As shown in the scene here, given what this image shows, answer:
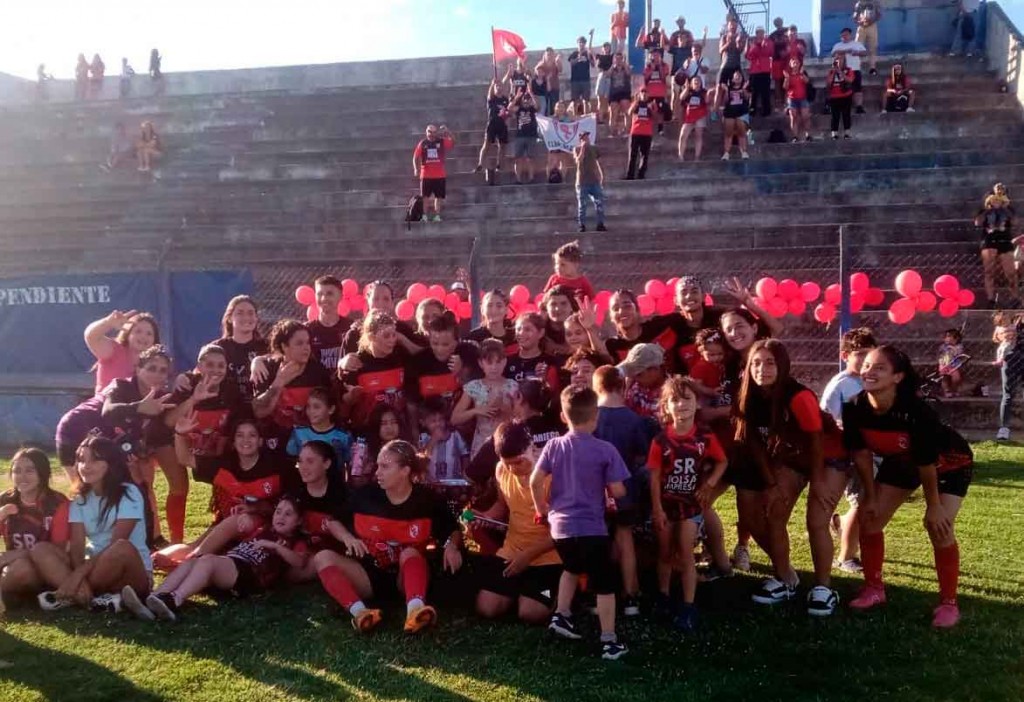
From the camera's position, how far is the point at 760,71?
16.8 meters

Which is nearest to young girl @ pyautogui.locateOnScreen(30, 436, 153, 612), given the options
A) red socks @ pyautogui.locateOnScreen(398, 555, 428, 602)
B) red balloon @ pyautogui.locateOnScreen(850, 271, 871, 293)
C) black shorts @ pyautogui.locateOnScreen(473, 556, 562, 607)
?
red socks @ pyautogui.locateOnScreen(398, 555, 428, 602)

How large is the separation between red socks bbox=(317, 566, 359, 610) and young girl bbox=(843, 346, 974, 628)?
9.59 ft

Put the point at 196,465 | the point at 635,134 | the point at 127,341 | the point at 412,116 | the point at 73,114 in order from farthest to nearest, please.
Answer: the point at 73,114, the point at 412,116, the point at 635,134, the point at 127,341, the point at 196,465

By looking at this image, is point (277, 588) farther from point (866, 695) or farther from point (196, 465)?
point (866, 695)

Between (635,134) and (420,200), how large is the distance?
396cm

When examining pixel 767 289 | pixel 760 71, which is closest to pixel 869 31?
pixel 760 71

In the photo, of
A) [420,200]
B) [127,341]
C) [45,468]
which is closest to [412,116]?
[420,200]

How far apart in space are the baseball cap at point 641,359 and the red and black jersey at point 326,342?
2268 millimetres

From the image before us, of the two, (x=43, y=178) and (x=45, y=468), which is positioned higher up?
(x=43, y=178)

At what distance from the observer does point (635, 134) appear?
50.4 ft

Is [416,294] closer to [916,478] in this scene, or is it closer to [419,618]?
[419,618]

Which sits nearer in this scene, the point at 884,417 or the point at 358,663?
the point at 358,663

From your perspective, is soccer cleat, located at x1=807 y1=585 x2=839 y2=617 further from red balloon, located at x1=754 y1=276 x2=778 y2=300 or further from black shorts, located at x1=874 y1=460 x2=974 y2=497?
red balloon, located at x1=754 y1=276 x2=778 y2=300

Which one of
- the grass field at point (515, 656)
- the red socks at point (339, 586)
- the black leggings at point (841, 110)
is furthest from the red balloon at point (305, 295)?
the black leggings at point (841, 110)
